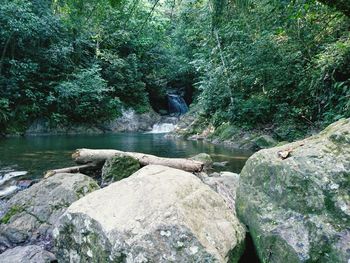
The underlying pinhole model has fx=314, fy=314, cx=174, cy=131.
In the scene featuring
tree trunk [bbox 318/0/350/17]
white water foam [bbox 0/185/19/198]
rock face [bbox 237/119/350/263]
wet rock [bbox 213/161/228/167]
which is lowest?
white water foam [bbox 0/185/19/198]

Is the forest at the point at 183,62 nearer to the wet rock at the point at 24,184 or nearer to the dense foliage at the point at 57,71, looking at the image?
the dense foliage at the point at 57,71

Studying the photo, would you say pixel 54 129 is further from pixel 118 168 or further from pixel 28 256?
pixel 28 256

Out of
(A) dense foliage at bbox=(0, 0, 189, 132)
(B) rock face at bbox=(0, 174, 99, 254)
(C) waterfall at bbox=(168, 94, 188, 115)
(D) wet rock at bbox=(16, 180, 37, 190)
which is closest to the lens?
(B) rock face at bbox=(0, 174, 99, 254)

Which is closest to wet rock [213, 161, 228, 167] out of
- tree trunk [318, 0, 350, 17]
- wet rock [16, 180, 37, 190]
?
wet rock [16, 180, 37, 190]

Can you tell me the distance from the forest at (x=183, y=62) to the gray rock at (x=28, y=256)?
3317mm

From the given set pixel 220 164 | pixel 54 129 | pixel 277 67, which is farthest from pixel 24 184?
pixel 54 129

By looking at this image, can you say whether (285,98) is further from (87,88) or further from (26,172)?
(87,88)

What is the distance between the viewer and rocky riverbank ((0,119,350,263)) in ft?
7.04

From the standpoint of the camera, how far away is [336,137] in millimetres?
2547

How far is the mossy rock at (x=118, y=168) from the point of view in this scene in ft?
19.1

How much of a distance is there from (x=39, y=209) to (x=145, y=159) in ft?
8.52

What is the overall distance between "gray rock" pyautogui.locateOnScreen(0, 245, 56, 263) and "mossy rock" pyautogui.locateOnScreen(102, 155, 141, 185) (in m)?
2.63

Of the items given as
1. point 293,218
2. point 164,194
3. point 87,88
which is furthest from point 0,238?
point 87,88

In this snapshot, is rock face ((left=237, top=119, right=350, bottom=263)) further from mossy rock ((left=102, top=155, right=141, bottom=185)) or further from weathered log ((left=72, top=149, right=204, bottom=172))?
mossy rock ((left=102, top=155, right=141, bottom=185))
